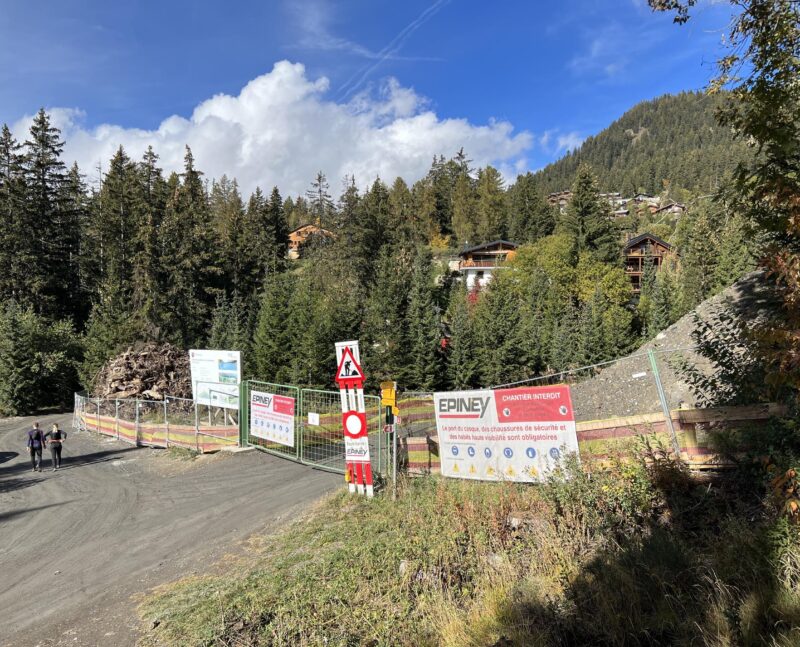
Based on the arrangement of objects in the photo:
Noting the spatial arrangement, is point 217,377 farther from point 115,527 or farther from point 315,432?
point 115,527

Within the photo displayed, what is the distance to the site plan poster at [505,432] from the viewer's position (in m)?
8.00

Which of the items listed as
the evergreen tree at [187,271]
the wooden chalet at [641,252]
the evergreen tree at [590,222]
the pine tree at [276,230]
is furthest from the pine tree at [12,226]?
the wooden chalet at [641,252]

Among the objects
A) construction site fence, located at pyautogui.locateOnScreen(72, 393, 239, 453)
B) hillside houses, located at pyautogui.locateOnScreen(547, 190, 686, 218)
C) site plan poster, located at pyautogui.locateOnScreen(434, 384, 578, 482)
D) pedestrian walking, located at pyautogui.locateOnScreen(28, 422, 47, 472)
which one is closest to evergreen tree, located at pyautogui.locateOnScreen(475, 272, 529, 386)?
construction site fence, located at pyautogui.locateOnScreen(72, 393, 239, 453)

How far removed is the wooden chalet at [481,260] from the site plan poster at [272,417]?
61689 mm

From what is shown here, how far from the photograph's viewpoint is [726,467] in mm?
6453

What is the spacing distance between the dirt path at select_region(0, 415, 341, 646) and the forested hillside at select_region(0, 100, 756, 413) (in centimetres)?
2094

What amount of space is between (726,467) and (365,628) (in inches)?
195

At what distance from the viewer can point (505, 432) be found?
8.73 metres

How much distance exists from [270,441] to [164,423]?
6997mm

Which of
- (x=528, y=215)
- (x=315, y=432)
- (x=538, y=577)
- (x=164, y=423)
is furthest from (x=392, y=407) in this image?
(x=528, y=215)

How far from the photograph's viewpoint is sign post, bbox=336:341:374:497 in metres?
10.3

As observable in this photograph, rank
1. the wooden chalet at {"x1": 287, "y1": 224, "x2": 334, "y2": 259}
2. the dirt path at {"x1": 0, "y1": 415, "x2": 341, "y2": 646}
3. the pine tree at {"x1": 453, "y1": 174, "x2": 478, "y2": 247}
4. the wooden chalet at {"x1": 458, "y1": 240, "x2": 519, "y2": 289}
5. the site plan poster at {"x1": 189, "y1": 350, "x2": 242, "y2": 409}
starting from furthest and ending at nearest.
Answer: the wooden chalet at {"x1": 287, "y1": 224, "x2": 334, "y2": 259} → the pine tree at {"x1": 453, "y1": 174, "x2": 478, "y2": 247} → the wooden chalet at {"x1": 458, "y1": 240, "x2": 519, "y2": 289} → the site plan poster at {"x1": 189, "y1": 350, "x2": 242, "y2": 409} → the dirt path at {"x1": 0, "y1": 415, "x2": 341, "y2": 646}

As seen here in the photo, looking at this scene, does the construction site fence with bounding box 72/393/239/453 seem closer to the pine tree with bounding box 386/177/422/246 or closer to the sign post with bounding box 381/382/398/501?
the sign post with bounding box 381/382/398/501

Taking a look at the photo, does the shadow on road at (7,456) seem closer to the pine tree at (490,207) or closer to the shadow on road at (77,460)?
the shadow on road at (77,460)
